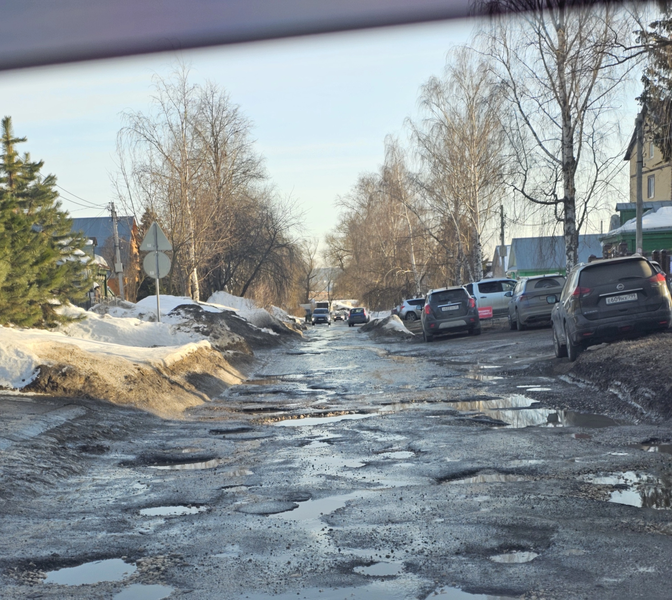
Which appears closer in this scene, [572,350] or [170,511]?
[170,511]

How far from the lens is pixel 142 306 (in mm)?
27797

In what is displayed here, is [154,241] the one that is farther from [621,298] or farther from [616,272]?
[621,298]

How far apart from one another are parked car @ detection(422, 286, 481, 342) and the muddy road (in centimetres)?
1563

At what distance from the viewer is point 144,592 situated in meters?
3.66

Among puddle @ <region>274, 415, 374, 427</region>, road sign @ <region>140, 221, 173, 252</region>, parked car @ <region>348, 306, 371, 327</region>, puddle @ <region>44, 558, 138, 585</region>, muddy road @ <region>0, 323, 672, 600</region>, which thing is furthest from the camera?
parked car @ <region>348, 306, 371, 327</region>

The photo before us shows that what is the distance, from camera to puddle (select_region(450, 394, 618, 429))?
27.3 feet

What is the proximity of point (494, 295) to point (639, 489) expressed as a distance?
26680mm

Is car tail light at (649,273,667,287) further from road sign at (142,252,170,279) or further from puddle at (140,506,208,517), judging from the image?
road sign at (142,252,170,279)

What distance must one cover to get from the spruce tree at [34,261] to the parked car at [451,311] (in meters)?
11.4

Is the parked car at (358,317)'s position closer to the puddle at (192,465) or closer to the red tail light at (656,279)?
the red tail light at (656,279)

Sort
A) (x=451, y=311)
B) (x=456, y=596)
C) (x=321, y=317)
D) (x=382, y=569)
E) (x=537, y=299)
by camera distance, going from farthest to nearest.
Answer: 1. (x=321, y=317)
2. (x=451, y=311)
3. (x=537, y=299)
4. (x=382, y=569)
5. (x=456, y=596)

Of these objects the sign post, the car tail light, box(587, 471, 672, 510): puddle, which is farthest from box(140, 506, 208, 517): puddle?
the sign post

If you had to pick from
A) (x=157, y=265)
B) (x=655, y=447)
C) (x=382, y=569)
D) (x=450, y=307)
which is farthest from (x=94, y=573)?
(x=450, y=307)

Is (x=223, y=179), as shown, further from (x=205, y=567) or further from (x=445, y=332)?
(x=205, y=567)
